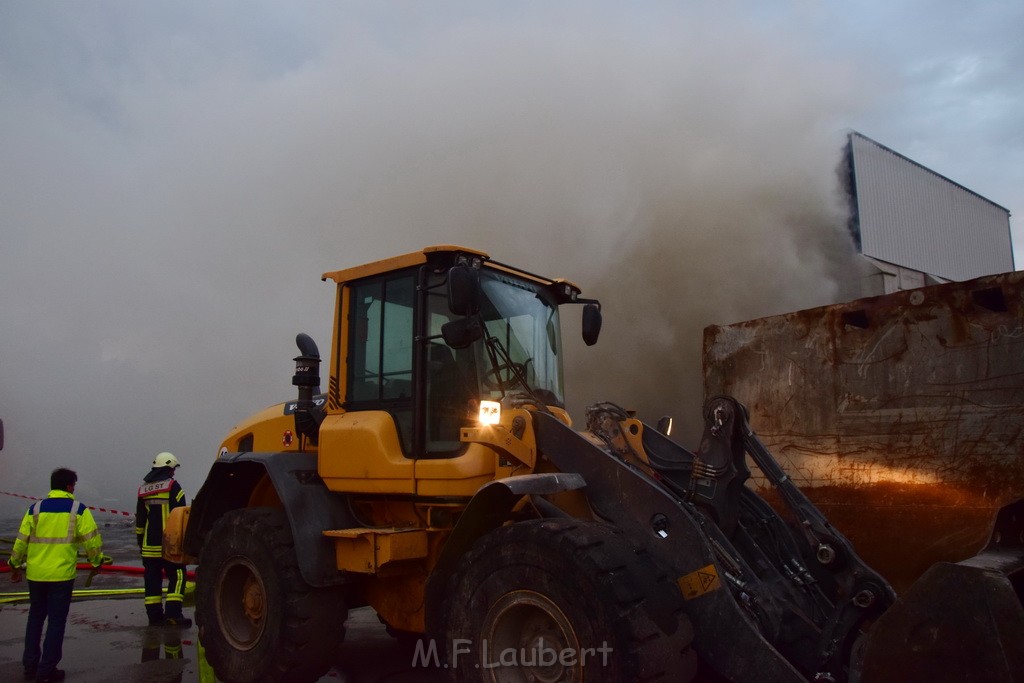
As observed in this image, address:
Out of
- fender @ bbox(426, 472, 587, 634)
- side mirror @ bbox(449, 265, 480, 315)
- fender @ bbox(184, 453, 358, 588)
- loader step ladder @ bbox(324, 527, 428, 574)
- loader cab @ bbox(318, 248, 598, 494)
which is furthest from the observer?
fender @ bbox(184, 453, 358, 588)

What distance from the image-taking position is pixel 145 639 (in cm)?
566

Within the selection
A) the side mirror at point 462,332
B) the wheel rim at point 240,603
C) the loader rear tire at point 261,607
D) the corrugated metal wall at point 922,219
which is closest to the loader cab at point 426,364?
the side mirror at point 462,332

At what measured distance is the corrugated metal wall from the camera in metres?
11.8

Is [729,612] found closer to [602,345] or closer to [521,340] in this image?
[521,340]

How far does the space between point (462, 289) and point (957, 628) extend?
7.45 feet

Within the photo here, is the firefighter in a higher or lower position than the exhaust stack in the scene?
lower

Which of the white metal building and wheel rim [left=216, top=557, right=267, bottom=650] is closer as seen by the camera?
wheel rim [left=216, top=557, right=267, bottom=650]

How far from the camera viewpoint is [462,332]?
3672mm

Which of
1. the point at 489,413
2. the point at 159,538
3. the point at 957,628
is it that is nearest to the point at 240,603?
the point at 489,413

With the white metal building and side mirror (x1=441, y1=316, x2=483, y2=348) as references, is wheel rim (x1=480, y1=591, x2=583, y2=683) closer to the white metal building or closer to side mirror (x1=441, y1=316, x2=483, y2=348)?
side mirror (x1=441, y1=316, x2=483, y2=348)

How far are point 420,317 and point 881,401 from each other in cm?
326

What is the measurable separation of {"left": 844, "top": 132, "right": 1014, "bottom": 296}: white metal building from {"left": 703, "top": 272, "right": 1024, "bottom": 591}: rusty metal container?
646 cm

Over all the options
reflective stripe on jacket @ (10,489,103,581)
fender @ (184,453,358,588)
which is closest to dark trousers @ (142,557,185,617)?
reflective stripe on jacket @ (10,489,103,581)

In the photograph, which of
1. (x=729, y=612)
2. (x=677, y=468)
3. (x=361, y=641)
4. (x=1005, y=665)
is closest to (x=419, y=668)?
(x=361, y=641)
